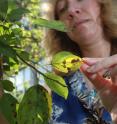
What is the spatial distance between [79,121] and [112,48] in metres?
0.36

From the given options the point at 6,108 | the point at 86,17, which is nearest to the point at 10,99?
the point at 6,108

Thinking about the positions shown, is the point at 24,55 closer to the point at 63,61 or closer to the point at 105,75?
the point at 63,61

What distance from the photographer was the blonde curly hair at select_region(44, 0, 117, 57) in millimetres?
1568

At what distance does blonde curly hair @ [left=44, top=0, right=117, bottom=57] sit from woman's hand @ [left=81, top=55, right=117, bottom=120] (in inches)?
21.8

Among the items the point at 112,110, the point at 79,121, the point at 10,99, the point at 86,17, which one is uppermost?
the point at 86,17

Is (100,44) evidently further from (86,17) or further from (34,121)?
(34,121)

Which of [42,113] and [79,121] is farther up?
[42,113]

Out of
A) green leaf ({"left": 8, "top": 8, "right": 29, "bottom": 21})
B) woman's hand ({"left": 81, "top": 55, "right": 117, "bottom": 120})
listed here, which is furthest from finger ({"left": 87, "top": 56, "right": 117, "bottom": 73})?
green leaf ({"left": 8, "top": 8, "right": 29, "bottom": 21})

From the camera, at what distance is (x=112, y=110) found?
1027mm

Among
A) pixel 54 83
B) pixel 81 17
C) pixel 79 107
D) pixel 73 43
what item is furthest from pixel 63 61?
pixel 73 43

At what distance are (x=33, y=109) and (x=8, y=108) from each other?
0.05 m

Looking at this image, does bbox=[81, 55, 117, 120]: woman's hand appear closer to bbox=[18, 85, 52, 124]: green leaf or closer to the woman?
bbox=[18, 85, 52, 124]: green leaf

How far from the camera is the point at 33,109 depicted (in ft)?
2.54

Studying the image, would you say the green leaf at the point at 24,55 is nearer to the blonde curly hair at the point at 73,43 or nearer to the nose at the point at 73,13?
the nose at the point at 73,13
